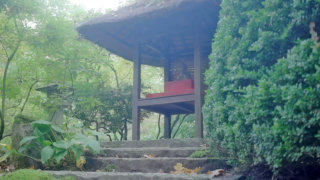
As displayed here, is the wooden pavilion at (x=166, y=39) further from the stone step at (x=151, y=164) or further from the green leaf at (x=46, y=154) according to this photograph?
the green leaf at (x=46, y=154)

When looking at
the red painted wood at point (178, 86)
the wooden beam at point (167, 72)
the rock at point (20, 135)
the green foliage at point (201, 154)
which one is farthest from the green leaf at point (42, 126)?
the wooden beam at point (167, 72)

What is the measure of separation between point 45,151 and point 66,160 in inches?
23.1

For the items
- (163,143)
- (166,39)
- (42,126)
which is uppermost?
(166,39)

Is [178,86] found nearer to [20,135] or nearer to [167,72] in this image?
[167,72]

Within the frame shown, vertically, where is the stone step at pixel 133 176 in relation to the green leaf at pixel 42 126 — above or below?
below

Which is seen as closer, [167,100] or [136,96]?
[167,100]

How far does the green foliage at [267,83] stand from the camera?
198 centimetres

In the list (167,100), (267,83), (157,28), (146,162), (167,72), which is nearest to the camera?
(267,83)

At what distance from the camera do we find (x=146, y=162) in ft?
14.0

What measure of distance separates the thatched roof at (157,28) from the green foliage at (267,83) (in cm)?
240

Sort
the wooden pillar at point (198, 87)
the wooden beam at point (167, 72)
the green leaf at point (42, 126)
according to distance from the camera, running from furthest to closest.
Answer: the wooden beam at point (167, 72) < the wooden pillar at point (198, 87) < the green leaf at point (42, 126)

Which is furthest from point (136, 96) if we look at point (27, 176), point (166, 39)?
point (27, 176)

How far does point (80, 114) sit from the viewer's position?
8367 millimetres

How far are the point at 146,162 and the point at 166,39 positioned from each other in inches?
168
